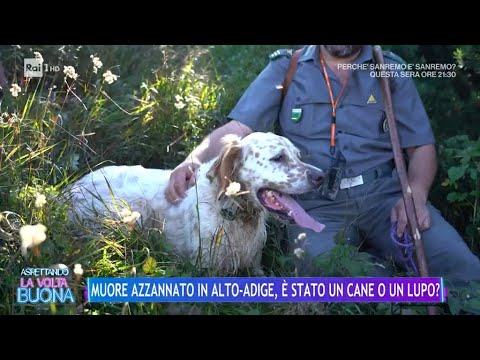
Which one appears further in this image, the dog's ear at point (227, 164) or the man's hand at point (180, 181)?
the man's hand at point (180, 181)

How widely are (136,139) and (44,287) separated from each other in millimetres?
1756

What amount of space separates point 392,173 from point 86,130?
184cm

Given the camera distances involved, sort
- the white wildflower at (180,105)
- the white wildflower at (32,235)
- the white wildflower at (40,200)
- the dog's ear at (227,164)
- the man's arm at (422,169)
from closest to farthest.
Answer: the white wildflower at (32,235) → the white wildflower at (40,200) → the dog's ear at (227,164) → the man's arm at (422,169) → the white wildflower at (180,105)

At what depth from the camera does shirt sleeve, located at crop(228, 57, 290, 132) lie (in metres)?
4.02

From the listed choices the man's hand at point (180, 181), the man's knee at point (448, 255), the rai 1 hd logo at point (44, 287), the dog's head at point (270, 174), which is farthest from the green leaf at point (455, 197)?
the rai 1 hd logo at point (44, 287)

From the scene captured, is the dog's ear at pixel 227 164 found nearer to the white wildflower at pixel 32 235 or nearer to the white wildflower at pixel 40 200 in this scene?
the white wildflower at pixel 40 200

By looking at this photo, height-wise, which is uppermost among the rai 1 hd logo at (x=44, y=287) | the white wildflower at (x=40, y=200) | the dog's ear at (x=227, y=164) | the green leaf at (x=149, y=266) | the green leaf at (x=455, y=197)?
the dog's ear at (x=227, y=164)

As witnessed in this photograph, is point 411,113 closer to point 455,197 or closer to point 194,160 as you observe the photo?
point 455,197

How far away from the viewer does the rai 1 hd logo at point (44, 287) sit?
297cm

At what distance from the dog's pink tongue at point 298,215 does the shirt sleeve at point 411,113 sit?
880mm

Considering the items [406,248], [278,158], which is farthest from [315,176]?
[406,248]

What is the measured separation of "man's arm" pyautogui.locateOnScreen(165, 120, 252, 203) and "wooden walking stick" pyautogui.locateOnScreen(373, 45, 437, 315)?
2.56ft

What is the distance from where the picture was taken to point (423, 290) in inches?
123

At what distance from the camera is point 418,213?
3.79 meters
